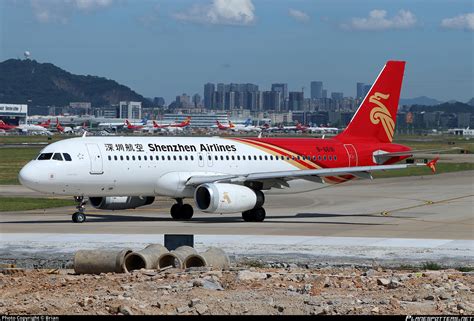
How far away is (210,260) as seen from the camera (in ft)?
81.3

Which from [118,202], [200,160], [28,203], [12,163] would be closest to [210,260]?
[200,160]

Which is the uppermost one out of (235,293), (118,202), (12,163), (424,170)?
(235,293)

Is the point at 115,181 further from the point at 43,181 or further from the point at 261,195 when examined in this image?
the point at 261,195

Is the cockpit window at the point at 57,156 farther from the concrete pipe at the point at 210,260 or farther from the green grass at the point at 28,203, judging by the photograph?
the concrete pipe at the point at 210,260

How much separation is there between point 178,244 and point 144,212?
19.0 metres

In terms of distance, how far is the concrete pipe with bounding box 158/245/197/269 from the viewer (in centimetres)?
2420

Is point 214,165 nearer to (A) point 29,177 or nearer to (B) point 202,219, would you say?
(B) point 202,219

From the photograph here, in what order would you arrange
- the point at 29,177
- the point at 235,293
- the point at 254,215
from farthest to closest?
1. the point at 254,215
2. the point at 29,177
3. the point at 235,293

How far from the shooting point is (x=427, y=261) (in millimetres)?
28219

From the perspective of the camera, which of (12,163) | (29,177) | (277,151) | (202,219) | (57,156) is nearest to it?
(29,177)

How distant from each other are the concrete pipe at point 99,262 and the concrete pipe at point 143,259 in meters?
0.20

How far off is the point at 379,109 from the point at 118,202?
1428 cm

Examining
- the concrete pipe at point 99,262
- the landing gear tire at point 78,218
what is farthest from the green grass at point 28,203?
the concrete pipe at point 99,262

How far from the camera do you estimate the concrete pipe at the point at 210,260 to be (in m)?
24.5
